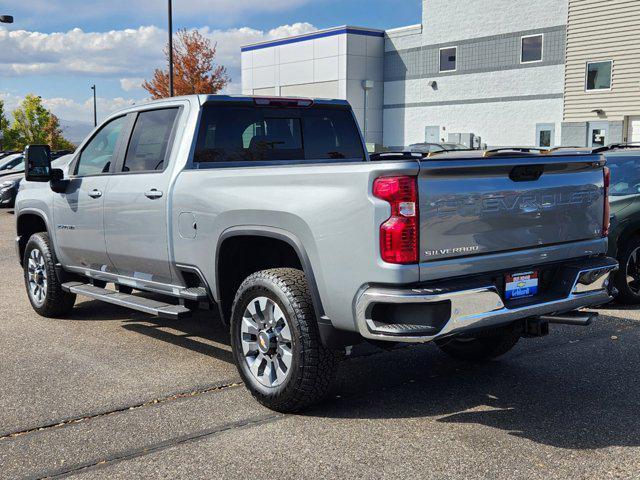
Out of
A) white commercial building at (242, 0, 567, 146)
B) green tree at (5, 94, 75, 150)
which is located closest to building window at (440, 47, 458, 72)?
white commercial building at (242, 0, 567, 146)

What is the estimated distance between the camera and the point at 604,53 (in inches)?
1150

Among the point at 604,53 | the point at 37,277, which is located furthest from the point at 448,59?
the point at 37,277

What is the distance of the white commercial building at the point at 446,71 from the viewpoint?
32.6 metres

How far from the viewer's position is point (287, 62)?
140ft

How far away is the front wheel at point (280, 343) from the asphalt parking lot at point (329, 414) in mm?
176

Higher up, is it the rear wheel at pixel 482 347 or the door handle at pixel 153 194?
the door handle at pixel 153 194

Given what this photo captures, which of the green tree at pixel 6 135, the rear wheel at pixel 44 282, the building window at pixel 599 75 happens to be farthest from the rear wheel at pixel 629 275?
the green tree at pixel 6 135

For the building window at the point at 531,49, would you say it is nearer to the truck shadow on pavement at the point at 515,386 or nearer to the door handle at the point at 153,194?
the truck shadow on pavement at the point at 515,386

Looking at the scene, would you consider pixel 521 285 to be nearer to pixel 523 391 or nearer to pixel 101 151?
pixel 523 391

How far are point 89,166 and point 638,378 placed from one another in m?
4.85

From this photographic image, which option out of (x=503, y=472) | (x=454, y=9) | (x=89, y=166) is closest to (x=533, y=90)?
(x=454, y=9)

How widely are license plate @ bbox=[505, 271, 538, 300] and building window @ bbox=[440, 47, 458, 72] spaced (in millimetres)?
33354

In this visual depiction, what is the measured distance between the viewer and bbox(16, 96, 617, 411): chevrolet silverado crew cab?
3945mm

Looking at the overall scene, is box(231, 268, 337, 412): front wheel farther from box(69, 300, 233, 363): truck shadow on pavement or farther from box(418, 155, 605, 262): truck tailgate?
box(69, 300, 233, 363): truck shadow on pavement
